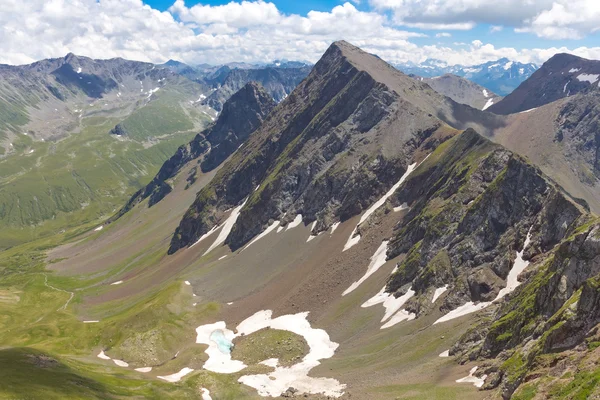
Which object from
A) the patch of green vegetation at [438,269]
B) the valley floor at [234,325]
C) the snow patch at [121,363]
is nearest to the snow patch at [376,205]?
the valley floor at [234,325]

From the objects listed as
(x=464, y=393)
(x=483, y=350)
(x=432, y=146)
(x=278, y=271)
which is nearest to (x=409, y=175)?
(x=432, y=146)

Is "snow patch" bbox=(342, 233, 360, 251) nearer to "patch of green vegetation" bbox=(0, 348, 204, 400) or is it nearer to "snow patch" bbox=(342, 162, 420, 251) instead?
"snow patch" bbox=(342, 162, 420, 251)

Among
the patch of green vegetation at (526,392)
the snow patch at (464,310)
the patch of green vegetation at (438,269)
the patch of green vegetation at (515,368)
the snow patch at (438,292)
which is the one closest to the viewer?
the patch of green vegetation at (526,392)

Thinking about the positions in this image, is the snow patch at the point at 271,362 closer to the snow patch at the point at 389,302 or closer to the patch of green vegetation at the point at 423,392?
the snow patch at the point at 389,302

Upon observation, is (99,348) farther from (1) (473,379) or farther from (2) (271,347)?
(1) (473,379)

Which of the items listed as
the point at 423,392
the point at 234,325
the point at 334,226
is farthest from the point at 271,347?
the point at 334,226

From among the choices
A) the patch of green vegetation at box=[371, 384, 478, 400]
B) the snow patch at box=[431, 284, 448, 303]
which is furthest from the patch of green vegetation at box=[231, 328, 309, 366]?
the patch of green vegetation at box=[371, 384, 478, 400]
